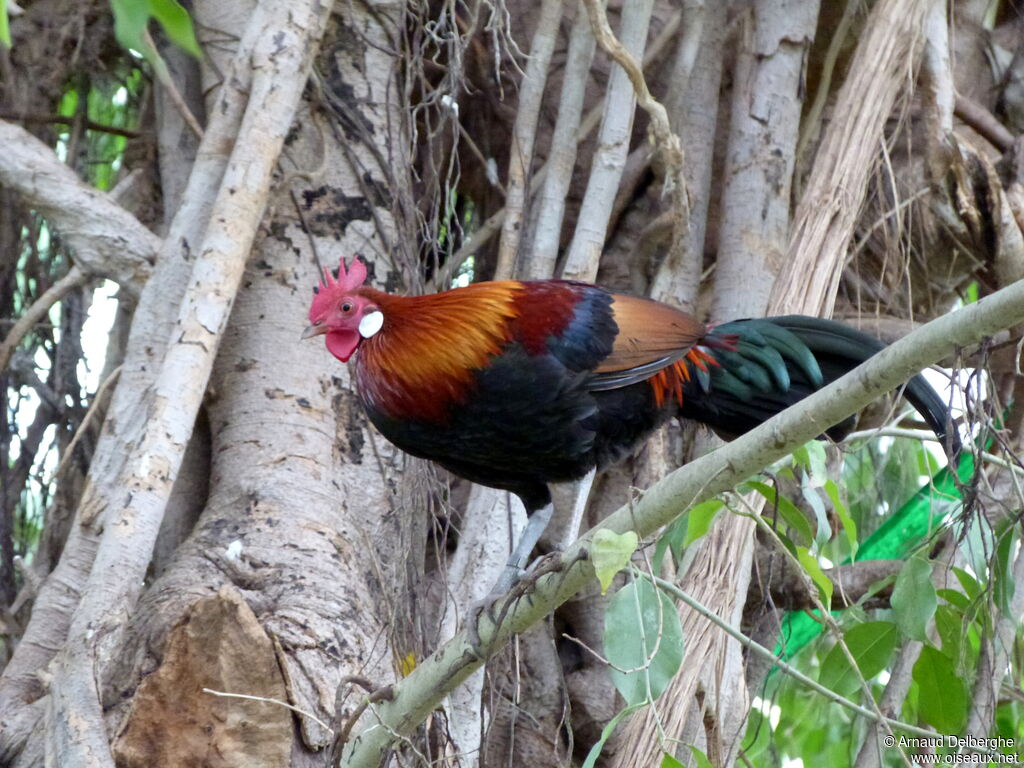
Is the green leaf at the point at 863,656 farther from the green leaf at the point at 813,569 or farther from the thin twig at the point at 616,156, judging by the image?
the thin twig at the point at 616,156

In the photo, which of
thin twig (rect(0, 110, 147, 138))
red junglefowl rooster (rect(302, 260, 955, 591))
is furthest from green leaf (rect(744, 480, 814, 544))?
thin twig (rect(0, 110, 147, 138))

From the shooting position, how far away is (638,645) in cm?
169

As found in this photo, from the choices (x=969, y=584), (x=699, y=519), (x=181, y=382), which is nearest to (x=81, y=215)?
(x=181, y=382)

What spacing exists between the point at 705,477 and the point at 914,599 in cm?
61

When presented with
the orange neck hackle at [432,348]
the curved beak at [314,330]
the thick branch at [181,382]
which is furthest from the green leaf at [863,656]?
the thick branch at [181,382]

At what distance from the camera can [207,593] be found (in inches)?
103

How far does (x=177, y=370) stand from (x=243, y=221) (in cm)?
42

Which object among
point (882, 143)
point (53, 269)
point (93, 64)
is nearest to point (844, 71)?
point (882, 143)

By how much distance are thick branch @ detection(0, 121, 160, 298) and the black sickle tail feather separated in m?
1.45

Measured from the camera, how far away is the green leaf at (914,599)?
2.02m

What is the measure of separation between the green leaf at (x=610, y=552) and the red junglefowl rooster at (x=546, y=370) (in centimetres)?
91

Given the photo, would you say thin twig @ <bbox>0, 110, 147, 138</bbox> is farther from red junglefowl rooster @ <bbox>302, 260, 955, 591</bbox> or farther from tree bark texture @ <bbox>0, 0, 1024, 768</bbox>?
red junglefowl rooster @ <bbox>302, 260, 955, 591</bbox>

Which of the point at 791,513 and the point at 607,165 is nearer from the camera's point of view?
the point at 791,513

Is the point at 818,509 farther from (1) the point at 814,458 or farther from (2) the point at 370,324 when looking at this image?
(2) the point at 370,324
